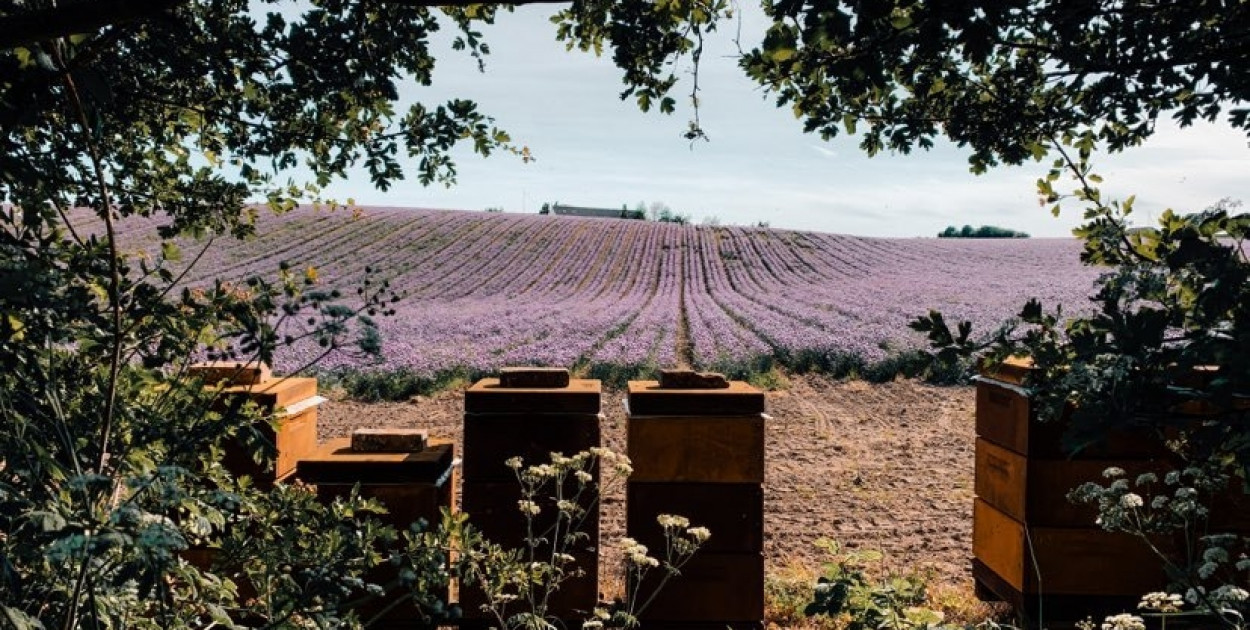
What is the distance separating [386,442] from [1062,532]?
3.38 meters

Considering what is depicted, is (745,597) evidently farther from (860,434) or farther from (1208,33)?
(860,434)

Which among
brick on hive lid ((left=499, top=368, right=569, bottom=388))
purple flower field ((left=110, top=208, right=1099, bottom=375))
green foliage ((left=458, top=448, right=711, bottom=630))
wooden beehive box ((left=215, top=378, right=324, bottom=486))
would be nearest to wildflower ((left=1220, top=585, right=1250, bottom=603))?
green foliage ((left=458, top=448, right=711, bottom=630))

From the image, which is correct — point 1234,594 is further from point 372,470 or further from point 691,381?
point 372,470

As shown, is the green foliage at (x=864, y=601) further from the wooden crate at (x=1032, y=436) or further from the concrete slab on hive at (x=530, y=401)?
the wooden crate at (x=1032, y=436)

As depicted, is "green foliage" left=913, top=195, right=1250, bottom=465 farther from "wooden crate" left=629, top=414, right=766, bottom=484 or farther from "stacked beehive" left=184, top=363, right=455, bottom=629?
"stacked beehive" left=184, top=363, right=455, bottom=629

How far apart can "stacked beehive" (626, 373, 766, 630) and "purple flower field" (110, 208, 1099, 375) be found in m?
4.23

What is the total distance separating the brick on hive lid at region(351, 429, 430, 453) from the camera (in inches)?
147

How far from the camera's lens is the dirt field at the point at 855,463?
578 centimetres

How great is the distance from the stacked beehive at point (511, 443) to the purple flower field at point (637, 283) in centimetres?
386

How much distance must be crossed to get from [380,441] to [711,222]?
4520 cm

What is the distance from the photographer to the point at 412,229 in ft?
119

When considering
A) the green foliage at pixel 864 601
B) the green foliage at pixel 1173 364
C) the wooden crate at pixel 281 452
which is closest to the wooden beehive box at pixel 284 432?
the wooden crate at pixel 281 452

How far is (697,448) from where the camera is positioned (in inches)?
147

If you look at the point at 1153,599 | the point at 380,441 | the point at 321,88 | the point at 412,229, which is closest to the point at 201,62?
the point at 321,88
